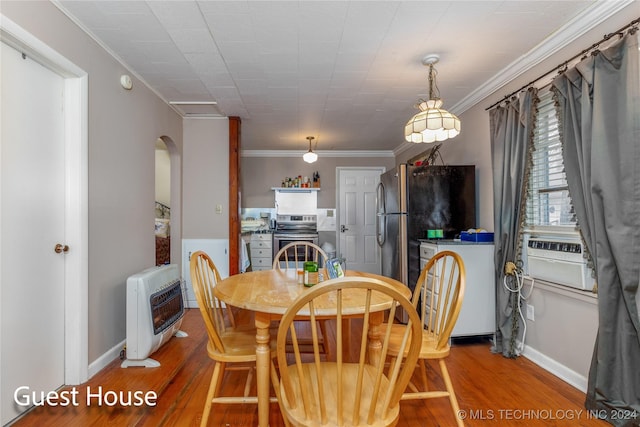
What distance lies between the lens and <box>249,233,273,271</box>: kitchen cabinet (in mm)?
5473

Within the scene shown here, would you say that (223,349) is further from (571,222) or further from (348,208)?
(348,208)

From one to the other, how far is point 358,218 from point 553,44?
4139 mm

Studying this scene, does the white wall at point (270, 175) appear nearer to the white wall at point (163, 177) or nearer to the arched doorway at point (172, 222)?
the white wall at point (163, 177)

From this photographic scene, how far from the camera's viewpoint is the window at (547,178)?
2.28 m

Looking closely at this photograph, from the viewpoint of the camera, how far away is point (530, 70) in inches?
100

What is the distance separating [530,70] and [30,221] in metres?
3.56

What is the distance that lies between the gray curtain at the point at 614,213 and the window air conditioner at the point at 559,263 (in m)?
0.18

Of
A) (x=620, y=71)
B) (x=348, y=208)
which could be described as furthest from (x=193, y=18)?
(x=348, y=208)

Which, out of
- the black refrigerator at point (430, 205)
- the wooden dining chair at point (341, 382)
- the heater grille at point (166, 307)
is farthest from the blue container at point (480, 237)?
the heater grille at point (166, 307)

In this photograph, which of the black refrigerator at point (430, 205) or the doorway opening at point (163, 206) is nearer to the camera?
the black refrigerator at point (430, 205)

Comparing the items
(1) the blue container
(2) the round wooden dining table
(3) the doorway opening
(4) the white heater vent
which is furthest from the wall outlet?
(3) the doorway opening

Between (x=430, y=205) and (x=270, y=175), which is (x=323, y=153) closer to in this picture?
(x=270, y=175)

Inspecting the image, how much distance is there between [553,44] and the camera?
7.46 ft

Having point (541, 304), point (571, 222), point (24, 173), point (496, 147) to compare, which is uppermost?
point (496, 147)
